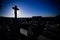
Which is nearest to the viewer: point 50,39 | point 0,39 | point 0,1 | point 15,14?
point 0,1

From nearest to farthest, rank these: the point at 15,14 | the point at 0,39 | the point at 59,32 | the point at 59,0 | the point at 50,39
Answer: the point at 59,0, the point at 50,39, the point at 0,39, the point at 59,32, the point at 15,14

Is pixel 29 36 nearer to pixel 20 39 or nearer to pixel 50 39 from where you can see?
pixel 20 39

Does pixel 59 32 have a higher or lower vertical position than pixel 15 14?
lower

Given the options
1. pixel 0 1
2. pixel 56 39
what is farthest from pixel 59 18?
pixel 0 1

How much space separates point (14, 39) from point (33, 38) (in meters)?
0.95

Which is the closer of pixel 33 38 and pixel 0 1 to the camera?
pixel 0 1

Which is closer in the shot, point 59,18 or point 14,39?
point 59,18

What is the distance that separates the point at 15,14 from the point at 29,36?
5.38 feet

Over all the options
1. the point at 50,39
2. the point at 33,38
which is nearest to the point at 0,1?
the point at 33,38

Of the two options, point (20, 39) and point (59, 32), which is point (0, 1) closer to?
point (20, 39)

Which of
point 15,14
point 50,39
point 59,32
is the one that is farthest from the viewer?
point 15,14

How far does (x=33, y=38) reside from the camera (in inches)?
109

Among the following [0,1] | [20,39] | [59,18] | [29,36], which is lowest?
[20,39]

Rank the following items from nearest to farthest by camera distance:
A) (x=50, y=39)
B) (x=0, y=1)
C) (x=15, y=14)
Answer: (x=0, y=1)
(x=50, y=39)
(x=15, y=14)
